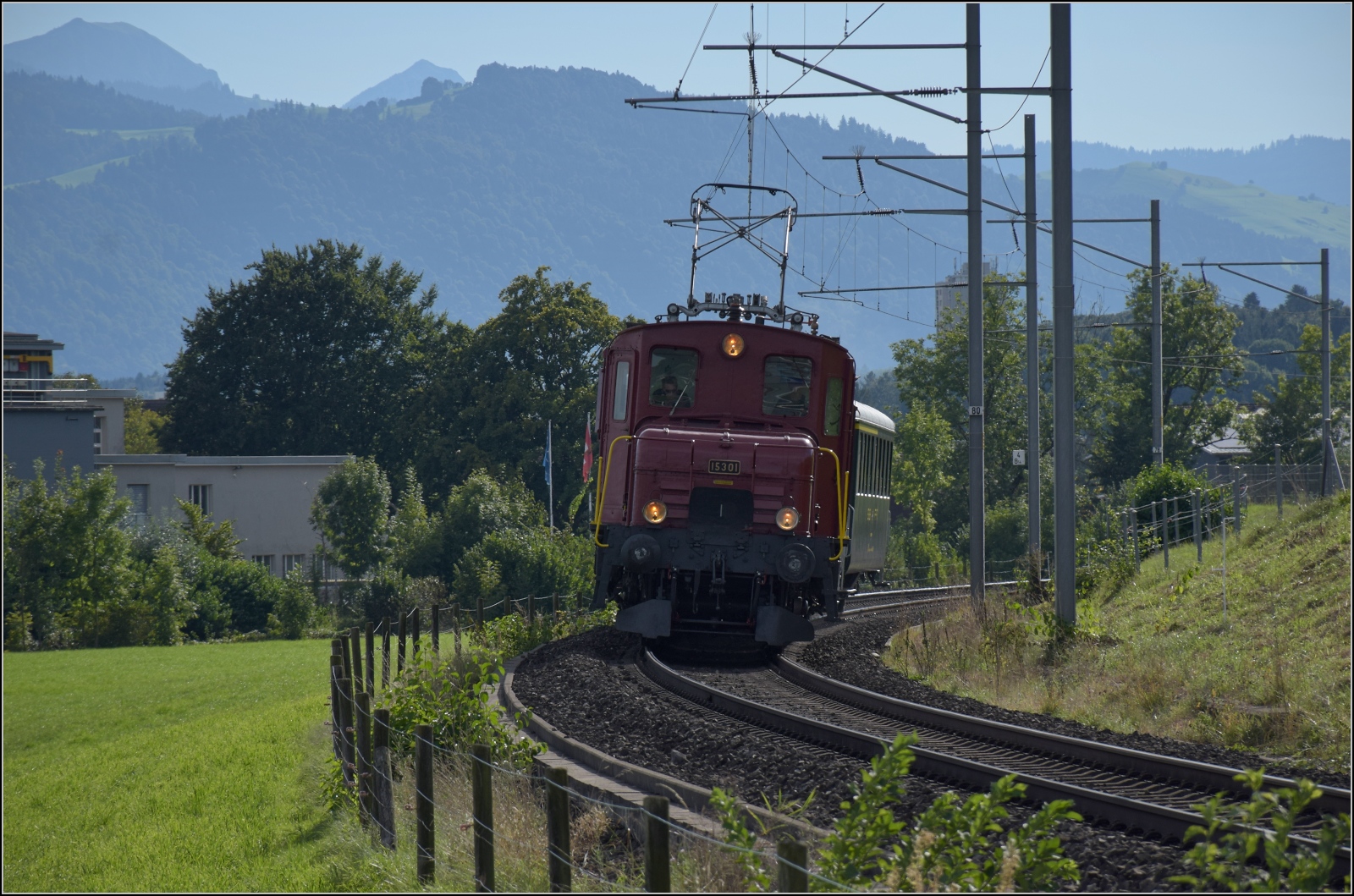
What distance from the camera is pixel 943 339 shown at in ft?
218

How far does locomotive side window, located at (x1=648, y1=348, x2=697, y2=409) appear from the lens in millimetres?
17078

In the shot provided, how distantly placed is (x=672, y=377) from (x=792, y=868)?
12.7 metres

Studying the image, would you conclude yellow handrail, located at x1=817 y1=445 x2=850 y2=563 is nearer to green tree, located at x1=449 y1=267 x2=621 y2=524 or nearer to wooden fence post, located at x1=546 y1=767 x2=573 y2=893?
wooden fence post, located at x1=546 y1=767 x2=573 y2=893

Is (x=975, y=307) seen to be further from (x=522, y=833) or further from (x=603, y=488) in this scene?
(x=522, y=833)

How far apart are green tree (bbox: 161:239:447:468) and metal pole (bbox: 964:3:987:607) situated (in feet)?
149

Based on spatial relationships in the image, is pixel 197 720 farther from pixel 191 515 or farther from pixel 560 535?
pixel 191 515

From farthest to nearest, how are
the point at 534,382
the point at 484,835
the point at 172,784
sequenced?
the point at 534,382 → the point at 172,784 → the point at 484,835

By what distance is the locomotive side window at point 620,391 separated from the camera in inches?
679

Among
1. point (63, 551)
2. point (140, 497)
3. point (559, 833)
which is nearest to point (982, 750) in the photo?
point (559, 833)

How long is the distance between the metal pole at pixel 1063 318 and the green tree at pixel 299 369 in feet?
166

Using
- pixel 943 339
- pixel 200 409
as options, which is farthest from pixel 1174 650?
pixel 200 409

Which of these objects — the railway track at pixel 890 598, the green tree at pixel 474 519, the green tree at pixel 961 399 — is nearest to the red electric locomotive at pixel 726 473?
the railway track at pixel 890 598

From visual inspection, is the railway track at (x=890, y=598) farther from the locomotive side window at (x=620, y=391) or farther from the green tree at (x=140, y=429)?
the green tree at (x=140, y=429)

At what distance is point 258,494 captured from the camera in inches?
2072
